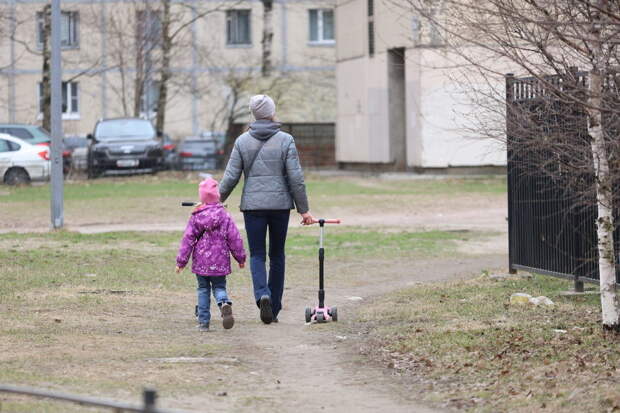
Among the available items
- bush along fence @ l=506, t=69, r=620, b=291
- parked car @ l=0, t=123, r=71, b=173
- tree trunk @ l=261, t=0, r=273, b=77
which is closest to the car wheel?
parked car @ l=0, t=123, r=71, b=173

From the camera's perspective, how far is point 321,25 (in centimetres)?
5853

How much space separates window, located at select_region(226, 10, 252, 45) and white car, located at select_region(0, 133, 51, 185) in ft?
86.0

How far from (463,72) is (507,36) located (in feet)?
6.11

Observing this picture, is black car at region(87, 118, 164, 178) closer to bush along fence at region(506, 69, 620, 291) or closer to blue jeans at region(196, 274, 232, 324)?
bush along fence at region(506, 69, 620, 291)

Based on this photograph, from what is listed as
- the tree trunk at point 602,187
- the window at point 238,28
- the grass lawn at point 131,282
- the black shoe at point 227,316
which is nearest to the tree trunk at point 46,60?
the grass lawn at point 131,282

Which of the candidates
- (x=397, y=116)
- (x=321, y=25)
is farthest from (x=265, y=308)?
(x=321, y=25)

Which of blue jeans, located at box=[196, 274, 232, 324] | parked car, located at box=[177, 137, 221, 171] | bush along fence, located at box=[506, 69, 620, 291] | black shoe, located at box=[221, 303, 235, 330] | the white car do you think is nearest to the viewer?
bush along fence, located at box=[506, 69, 620, 291]

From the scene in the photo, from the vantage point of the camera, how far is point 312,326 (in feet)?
37.3

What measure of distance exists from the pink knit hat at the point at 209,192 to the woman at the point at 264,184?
0.83 ft

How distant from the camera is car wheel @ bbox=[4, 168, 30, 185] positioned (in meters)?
32.8

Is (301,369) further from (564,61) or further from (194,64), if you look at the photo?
(194,64)

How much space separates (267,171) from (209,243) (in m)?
0.79

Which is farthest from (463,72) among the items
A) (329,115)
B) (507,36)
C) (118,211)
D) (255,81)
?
(329,115)

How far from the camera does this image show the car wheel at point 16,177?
108ft
